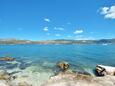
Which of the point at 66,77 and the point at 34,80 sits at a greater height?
the point at 66,77

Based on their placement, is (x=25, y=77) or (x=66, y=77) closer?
(x=66, y=77)

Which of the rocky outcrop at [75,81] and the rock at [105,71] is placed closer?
the rocky outcrop at [75,81]

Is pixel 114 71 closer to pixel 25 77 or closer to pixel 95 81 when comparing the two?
pixel 95 81

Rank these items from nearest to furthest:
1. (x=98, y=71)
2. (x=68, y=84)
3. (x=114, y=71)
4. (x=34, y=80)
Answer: (x=68, y=84) → (x=34, y=80) → (x=114, y=71) → (x=98, y=71)

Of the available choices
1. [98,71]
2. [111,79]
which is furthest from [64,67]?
[111,79]

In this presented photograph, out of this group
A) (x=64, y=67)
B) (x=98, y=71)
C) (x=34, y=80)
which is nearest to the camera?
(x=34, y=80)

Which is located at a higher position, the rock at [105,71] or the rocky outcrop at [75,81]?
the rocky outcrop at [75,81]

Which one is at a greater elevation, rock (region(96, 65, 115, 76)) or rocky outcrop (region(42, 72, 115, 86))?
rocky outcrop (region(42, 72, 115, 86))

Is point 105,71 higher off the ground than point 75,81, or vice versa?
point 75,81

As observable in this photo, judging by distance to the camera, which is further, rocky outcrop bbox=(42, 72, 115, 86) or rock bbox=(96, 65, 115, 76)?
rock bbox=(96, 65, 115, 76)

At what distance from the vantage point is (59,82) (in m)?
24.3

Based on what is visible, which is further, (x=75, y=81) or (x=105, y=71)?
(x=105, y=71)

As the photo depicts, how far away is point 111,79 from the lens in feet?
88.1

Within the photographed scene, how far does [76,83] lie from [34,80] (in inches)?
549
